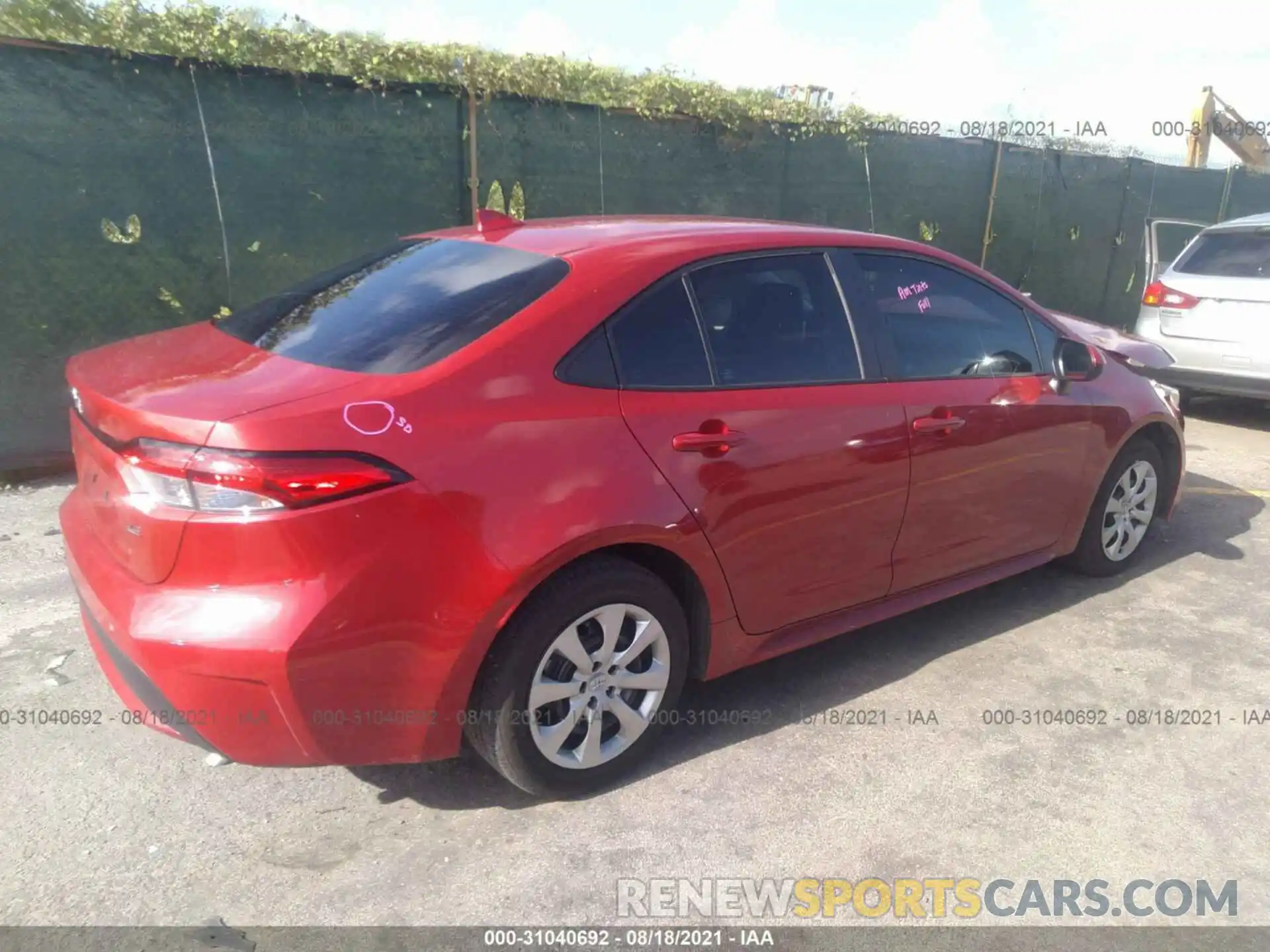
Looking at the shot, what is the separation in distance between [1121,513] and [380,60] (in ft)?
17.1

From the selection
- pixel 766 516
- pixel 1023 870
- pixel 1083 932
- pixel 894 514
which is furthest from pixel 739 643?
pixel 1083 932

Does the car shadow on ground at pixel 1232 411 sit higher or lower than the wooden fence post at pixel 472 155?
lower

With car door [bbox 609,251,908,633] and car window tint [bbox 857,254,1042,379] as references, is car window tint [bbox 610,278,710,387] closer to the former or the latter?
car door [bbox 609,251,908,633]

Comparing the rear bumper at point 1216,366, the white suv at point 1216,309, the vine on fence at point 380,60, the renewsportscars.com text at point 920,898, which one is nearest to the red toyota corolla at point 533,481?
the renewsportscars.com text at point 920,898

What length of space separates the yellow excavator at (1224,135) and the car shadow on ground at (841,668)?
1000cm

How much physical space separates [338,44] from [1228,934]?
6390mm

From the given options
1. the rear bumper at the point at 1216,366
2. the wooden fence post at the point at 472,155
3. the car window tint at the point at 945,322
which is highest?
the wooden fence post at the point at 472,155

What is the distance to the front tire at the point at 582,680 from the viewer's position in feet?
8.80

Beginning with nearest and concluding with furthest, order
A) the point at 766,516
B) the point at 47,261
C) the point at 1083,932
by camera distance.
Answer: the point at 1083,932 → the point at 766,516 → the point at 47,261

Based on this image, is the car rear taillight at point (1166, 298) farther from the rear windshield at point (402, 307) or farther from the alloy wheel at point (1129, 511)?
the rear windshield at point (402, 307)

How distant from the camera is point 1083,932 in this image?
2541 mm

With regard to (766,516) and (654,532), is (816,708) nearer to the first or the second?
(766,516)

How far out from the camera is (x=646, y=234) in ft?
10.7

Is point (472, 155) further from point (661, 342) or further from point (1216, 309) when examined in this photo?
point (1216, 309)
